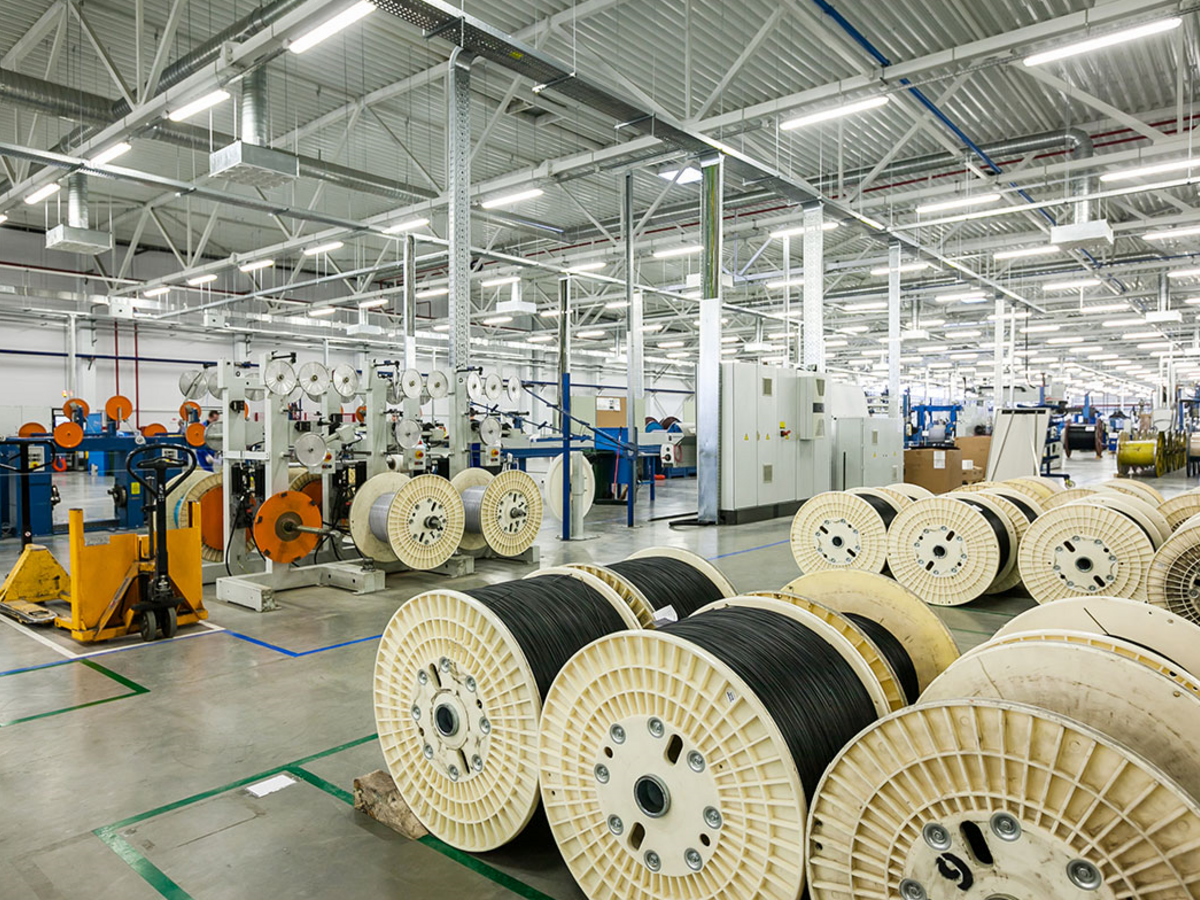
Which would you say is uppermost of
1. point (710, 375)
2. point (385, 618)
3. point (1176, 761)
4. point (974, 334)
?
point (974, 334)

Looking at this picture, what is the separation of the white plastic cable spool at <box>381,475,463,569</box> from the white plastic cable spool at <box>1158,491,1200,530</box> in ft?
19.8

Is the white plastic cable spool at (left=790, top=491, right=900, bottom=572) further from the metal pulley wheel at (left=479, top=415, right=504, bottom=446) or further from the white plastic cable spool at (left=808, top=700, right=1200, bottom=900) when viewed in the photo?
the white plastic cable spool at (left=808, top=700, right=1200, bottom=900)

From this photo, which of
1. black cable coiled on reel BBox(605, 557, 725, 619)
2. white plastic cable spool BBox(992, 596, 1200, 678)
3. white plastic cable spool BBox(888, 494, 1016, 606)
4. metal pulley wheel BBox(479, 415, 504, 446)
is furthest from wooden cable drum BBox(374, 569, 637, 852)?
metal pulley wheel BBox(479, 415, 504, 446)

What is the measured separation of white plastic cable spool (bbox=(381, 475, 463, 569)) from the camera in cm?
661

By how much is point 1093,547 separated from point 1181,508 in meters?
1.48

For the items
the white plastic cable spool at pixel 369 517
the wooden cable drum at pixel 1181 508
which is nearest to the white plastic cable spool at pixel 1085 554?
the wooden cable drum at pixel 1181 508

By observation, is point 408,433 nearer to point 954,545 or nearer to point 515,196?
point 515,196

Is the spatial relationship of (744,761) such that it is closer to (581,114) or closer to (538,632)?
(538,632)

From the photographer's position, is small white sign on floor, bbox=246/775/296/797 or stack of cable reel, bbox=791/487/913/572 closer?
small white sign on floor, bbox=246/775/296/797

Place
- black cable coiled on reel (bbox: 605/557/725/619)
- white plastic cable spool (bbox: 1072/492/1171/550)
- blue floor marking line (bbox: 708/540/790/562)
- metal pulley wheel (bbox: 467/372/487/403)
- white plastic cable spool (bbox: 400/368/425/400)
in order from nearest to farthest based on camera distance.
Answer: black cable coiled on reel (bbox: 605/557/725/619), white plastic cable spool (bbox: 1072/492/1171/550), white plastic cable spool (bbox: 400/368/425/400), metal pulley wheel (bbox: 467/372/487/403), blue floor marking line (bbox: 708/540/790/562)

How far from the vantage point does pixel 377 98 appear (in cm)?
1090

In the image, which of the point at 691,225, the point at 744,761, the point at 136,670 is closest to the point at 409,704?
the point at 744,761

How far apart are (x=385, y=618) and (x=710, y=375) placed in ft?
21.0

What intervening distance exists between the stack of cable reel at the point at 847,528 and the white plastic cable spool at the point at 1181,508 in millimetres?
2030
